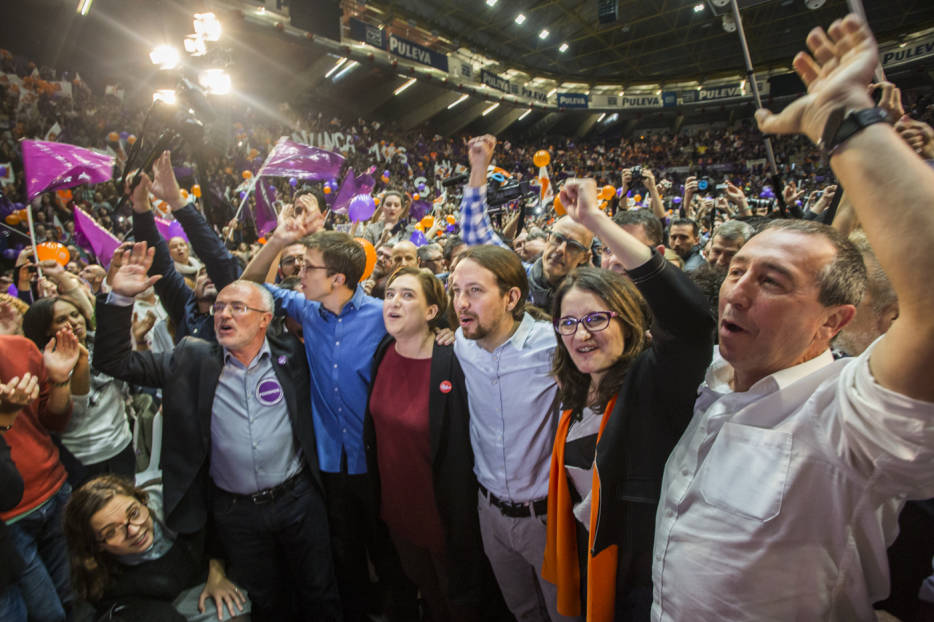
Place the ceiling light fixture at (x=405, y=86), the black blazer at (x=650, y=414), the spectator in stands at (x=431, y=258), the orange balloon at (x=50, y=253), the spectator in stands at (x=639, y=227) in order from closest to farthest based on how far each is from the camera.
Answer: the black blazer at (x=650, y=414) → the spectator in stands at (x=639, y=227) → the orange balloon at (x=50, y=253) → the spectator in stands at (x=431, y=258) → the ceiling light fixture at (x=405, y=86)

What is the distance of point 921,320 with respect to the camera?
0.63 meters

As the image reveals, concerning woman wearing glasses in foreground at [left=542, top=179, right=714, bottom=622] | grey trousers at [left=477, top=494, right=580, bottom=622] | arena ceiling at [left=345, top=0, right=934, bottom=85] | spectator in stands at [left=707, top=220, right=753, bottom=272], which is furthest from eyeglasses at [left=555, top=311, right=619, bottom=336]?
arena ceiling at [left=345, top=0, right=934, bottom=85]

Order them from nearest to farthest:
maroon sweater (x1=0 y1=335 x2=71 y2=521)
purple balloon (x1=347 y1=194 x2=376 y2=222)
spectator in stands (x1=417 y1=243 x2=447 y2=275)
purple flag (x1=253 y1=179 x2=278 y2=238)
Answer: maroon sweater (x1=0 y1=335 x2=71 y2=521), spectator in stands (x1=417 y1=243 x2=447 y2=275), purple balloon (x1=347 y1=194 x2=376 y2=222), purple flag (x1=253 y1=179 x2=278 y2=238)

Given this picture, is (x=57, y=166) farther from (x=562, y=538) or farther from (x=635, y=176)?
(x=635, y=176)

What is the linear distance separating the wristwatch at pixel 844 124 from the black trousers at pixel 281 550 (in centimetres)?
235

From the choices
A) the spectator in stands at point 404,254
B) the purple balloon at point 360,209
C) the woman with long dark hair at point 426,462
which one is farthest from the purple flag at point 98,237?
the woman with long dark hair at point 426,462

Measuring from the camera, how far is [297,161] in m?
4.71

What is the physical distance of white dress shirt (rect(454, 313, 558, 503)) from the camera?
5.84ft

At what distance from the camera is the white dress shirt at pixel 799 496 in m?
0.73

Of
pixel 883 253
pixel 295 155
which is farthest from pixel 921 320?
pixel 295 155

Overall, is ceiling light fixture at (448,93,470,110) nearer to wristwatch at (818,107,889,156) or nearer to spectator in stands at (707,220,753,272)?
spectator in stands at (707,220,753,272)

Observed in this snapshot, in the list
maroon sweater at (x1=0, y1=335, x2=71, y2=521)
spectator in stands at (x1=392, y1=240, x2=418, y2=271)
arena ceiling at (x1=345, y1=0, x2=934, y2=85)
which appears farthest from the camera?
arena ceiling at (x1=345, y1=0, x2=934, y2=85)

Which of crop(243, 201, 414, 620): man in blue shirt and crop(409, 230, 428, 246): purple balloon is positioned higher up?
crop(409, 230, 428, 246): purple balloon

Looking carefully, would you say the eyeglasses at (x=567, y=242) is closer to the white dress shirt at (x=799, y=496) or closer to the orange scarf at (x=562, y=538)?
the orange scarf at (x=562, y=538)
